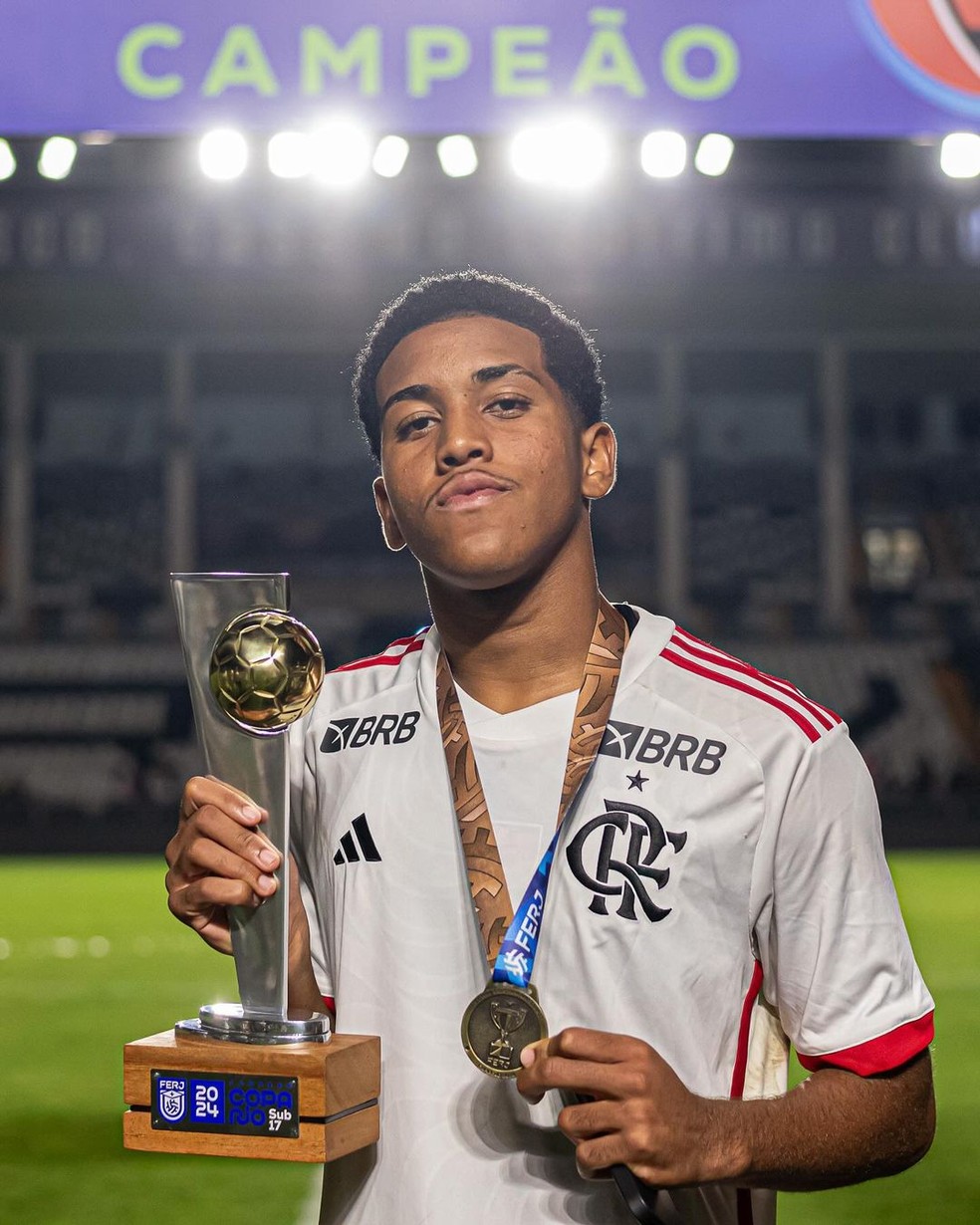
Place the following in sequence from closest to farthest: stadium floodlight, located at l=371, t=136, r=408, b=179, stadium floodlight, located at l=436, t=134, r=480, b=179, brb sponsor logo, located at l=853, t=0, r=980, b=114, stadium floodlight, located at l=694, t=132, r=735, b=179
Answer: brb sponsor logo, located at l=853, t=0, r=980, b=114 → stadium floodlight, located at l=694, t=132, r=735, b=179 → stadium floodlight, located at l=436, t=134, r=480, b=179 → stadium floodlight, located at l=371, t=136, r=408, b=179

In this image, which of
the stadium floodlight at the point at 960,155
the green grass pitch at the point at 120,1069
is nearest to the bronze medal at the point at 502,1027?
the green grass pitch at the point at 120,1069

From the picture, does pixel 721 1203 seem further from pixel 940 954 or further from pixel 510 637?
pixel 940 954

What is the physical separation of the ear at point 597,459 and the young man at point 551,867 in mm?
19

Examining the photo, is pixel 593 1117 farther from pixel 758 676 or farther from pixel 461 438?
pixel 461 438

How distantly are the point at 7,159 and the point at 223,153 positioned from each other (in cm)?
128

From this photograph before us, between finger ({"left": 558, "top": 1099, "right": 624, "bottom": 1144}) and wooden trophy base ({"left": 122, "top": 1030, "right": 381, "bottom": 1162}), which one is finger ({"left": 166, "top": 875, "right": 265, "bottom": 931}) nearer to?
wooden trophy base ({"left": 122, "top": 1030, "right": 381, "bottom": 1162})

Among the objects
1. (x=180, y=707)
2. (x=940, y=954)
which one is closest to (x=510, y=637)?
(x=940, y=954)

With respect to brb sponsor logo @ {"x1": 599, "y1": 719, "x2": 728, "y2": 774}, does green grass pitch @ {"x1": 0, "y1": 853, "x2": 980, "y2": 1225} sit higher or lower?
lower

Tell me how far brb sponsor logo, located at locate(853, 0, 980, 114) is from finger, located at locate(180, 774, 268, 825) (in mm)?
5524

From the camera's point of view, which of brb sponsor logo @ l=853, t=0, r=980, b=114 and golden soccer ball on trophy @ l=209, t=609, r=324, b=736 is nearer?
golden soccer ball on trophy @ l=209, t=609, r=324, b=736

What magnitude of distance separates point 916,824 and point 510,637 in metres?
16.5

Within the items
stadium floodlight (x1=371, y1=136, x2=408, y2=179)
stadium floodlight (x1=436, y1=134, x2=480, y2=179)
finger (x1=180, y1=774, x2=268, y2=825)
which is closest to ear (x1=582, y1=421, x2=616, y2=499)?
finger (x1=180, y1=774, x2=268, y2=825)

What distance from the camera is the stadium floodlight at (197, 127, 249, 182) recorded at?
22.1 feet

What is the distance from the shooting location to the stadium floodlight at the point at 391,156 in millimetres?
7602
